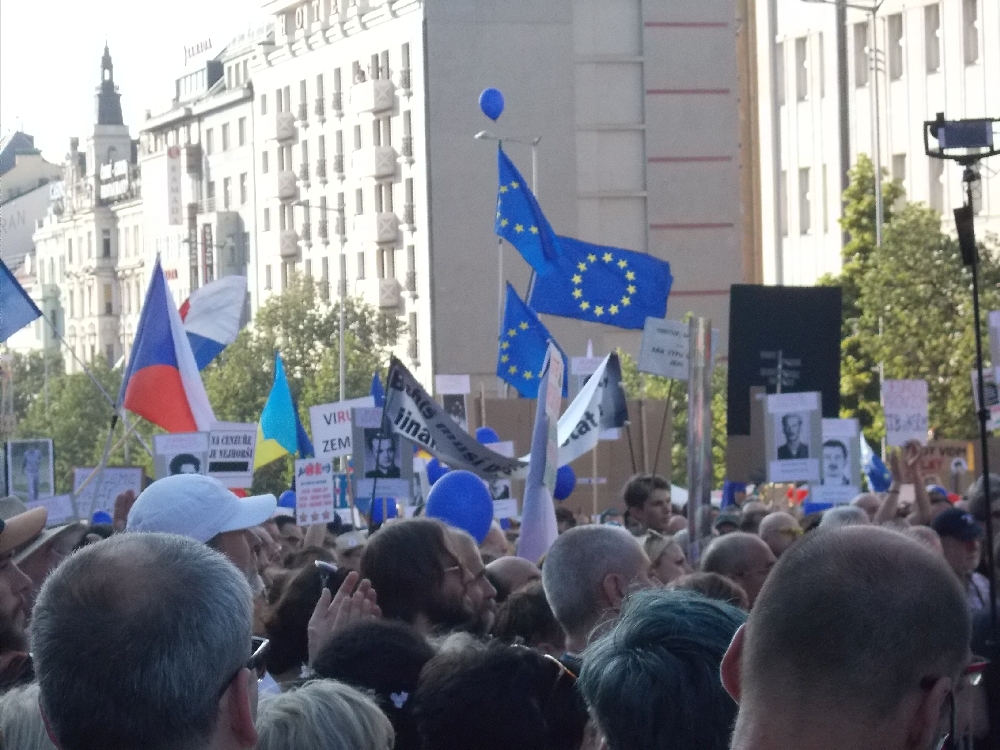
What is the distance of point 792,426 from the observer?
14.8m

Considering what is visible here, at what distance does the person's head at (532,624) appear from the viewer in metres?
5.46

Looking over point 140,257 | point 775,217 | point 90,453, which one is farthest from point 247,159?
point 775,217

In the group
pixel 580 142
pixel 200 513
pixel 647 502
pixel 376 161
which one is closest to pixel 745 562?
pixel 200 513

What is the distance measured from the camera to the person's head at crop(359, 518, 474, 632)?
18.4ft

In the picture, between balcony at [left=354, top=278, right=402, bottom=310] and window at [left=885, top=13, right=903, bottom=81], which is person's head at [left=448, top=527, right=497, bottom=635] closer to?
window at [left=885, top=13, right=903, bottom=81]

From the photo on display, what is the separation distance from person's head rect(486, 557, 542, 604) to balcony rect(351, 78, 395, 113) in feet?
213

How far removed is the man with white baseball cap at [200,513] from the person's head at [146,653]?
2398 millimetres

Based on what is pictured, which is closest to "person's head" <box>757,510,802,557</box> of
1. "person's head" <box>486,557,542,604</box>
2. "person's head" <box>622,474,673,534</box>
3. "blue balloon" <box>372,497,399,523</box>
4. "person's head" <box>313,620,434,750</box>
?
"person's head" <box>622,474,673,534</box>

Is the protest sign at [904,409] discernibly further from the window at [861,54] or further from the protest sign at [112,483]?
the window at [861,54]

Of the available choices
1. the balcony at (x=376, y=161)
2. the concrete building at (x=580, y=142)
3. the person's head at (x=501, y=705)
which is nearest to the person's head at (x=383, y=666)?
the person's head at (x=501, y=705)

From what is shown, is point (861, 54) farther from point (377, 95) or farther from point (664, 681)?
point (664, 681)

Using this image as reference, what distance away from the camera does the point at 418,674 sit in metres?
4.52

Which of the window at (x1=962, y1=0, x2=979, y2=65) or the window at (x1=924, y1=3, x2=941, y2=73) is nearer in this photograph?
the window at (x1=962, y1=0, x2=979, y2=65)

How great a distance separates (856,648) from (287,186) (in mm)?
80061
